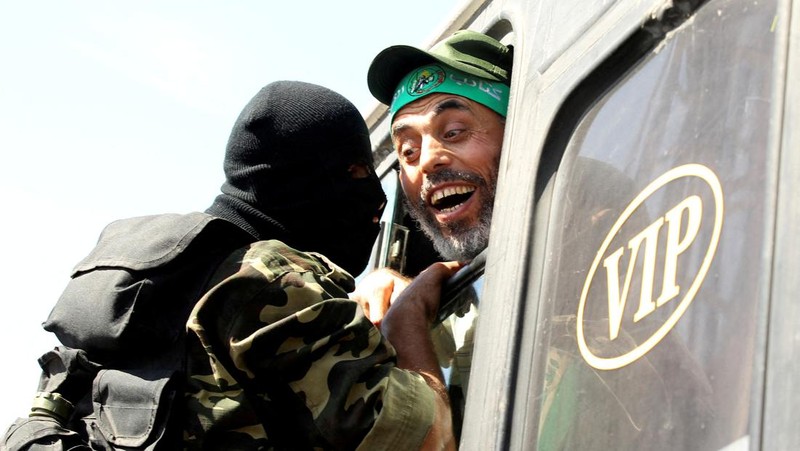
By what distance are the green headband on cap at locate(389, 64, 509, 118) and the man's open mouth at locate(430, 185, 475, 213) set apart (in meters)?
0.22

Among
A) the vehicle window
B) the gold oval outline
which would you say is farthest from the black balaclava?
the gold oval outline

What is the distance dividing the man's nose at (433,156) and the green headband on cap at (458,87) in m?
0.12

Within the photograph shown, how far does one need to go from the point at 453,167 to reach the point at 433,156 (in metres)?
0.07

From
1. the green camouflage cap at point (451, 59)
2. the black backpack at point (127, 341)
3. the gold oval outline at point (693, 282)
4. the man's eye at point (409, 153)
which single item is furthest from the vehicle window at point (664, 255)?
the man's eye at point (409, 153)

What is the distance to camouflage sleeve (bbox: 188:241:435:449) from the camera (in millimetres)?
1931

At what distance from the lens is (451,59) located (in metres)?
2.73

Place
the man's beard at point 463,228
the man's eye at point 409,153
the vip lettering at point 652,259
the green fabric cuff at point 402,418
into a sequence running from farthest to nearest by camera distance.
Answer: the man's eye at point 409,153
the man's beard at point 463,228
the green fabric cuff at point 402,418
the vip lettering at point 652,259

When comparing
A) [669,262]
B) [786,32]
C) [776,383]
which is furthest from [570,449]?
[786,32]

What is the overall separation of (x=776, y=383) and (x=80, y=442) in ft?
4.72

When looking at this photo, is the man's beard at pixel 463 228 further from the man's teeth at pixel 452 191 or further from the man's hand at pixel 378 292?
the man's hand at pixel 378 292

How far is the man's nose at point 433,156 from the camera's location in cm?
278

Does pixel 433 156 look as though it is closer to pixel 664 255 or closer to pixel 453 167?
pixel 453 167

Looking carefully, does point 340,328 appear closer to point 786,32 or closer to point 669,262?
point 669,262

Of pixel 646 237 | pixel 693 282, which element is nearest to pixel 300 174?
pixel 646 237
